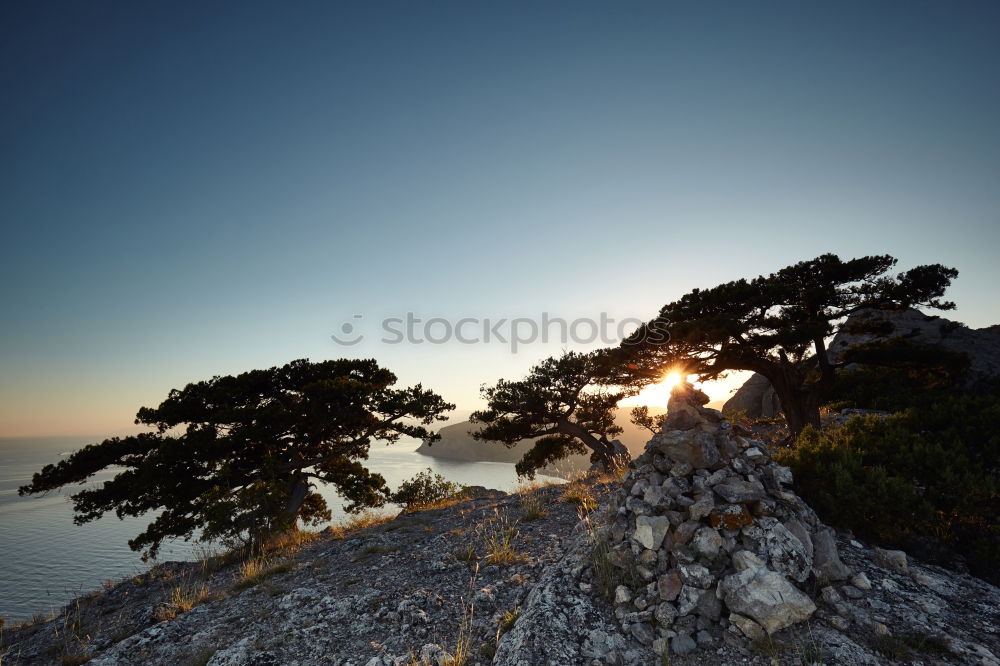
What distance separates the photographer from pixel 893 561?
17.6 ft

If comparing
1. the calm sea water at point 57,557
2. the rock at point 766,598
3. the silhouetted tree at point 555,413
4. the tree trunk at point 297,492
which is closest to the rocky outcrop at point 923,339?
the silhouetted tree at point 555,413

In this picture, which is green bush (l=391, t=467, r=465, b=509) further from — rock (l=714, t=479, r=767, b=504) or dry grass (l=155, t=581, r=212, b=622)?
rock (l=714, t=479, r=767, b=504)

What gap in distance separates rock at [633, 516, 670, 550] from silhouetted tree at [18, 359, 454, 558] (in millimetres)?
10232

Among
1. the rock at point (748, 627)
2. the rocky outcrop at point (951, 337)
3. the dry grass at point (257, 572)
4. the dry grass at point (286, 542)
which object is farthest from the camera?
the rocky outcrop at point (951, 337)

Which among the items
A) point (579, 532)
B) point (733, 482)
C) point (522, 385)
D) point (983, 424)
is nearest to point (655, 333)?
point (522, 385)

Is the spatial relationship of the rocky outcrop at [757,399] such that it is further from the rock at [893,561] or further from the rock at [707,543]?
the rock at [707,543]

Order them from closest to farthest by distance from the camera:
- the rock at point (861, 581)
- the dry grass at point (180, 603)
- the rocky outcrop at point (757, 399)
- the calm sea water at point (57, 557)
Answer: the rock at point (861, 581), the dry grass at point (180, 603), the calm sea water at point (57, 557), the rocky outcrop at point (757, 399)

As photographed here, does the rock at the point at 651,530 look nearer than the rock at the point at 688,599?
No

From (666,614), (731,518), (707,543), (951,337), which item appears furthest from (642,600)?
(951,337)

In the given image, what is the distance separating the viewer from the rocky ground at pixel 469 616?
13.8 ft

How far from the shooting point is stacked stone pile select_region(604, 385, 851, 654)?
14.4ft

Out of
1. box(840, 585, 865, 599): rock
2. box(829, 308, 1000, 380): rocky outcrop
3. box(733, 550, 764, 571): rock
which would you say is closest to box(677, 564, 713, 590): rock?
box(733, 550, 764, 571): rock

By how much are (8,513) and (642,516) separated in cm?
8411

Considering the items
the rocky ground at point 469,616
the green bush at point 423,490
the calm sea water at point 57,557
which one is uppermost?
the rocky ground at point 469,616
